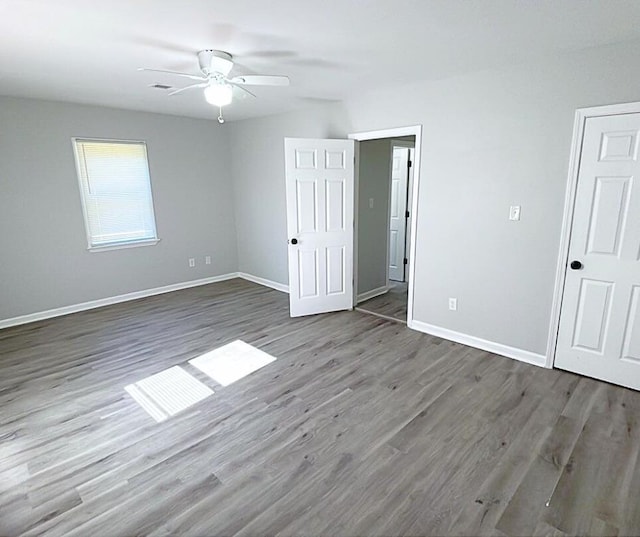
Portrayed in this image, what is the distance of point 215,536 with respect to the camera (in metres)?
1.73

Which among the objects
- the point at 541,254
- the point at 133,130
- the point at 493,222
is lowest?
the point at 541,254

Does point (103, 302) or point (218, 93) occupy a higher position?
point (218, 93)

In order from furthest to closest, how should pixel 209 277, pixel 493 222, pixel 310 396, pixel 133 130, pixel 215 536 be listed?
pixel 209 277 < pixel 133 130 < pixel 493 222 < pixel 310 396 < pixel 215 536

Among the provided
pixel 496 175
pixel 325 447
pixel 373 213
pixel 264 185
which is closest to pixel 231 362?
pixel 325 447

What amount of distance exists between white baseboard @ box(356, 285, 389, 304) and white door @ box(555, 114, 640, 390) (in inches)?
97.3

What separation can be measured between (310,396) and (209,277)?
151 inches

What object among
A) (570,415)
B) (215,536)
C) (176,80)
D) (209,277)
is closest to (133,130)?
(176,80)

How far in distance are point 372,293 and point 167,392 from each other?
3.14m

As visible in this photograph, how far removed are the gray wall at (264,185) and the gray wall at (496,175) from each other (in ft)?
3.66

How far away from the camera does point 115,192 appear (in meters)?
4.94

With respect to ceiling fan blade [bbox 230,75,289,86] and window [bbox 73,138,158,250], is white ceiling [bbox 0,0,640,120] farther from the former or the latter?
window [bbox 73,138,158,250]

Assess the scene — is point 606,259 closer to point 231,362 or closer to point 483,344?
point 483,344

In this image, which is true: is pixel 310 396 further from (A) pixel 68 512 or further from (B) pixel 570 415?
(B) pixel 570 415

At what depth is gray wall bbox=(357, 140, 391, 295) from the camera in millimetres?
4809
